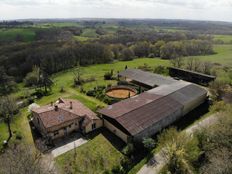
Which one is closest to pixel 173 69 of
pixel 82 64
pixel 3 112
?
pixel 82 64

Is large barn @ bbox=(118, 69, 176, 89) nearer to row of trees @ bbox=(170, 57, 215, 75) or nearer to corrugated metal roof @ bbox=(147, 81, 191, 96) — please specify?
corrugated metal roof @ bbox=(147, 81, 191, 96)

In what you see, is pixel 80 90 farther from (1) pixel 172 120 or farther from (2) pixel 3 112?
(1) pixel 172 120

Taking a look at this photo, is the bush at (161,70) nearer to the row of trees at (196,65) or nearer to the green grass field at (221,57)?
the row of trees at (196,65)

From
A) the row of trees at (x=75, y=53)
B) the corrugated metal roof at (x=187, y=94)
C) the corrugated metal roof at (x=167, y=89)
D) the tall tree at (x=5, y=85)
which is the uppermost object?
the corrugated metal roof at (x=167, y=89)

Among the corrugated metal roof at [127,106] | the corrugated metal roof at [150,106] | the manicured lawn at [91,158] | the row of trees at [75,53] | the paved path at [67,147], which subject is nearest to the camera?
the manicured lawn at [91,158]

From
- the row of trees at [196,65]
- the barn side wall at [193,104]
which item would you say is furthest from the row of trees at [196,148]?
the row of trees at [196,65]
